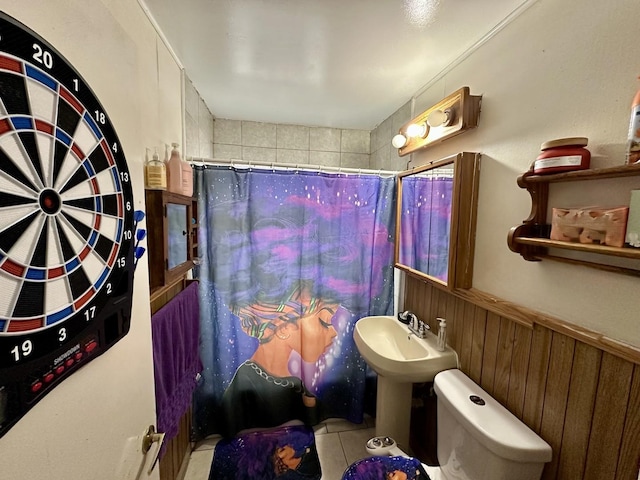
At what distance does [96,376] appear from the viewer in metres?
0.54

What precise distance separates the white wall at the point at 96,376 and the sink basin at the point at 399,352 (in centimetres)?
101

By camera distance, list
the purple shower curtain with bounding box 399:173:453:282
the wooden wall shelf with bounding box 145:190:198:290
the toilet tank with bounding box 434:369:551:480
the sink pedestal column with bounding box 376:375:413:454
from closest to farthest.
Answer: the toilet tank with bounding box 434:369:551:480 < the wooden wall shelf with bounding box 145:190:198:290 < the purple shower curtain with bounding box 399:173:453:282 < the sink pedestal column with bounding box 376:375:413:454

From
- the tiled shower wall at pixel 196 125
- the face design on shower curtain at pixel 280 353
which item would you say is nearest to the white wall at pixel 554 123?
the face design on shower curtain at pixel 280 353

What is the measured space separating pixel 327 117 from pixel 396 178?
2.81 ft

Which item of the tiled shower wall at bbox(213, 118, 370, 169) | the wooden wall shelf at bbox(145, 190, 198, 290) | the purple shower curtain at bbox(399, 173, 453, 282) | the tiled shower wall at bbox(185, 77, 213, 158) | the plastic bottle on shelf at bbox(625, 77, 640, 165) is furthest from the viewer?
the tiled shower wall at bbox(213, 118, 370, 169)

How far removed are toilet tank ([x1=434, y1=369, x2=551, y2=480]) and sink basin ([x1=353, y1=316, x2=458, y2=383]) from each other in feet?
0.32

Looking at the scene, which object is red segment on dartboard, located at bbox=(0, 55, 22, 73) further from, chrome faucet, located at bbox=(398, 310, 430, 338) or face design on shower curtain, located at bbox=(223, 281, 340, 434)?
chrome faucet, located at bbox=(398, 310, 430, 338)

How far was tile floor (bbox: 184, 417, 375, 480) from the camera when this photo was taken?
1651 mm

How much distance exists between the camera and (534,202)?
996 mm

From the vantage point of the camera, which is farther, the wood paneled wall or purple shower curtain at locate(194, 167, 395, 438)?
purple shower curtain at locate(194, 167, 395, 438)

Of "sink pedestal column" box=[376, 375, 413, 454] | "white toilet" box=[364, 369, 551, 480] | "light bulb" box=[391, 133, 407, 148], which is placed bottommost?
"sink pedestal column" box=[376, 375, 413, 454]

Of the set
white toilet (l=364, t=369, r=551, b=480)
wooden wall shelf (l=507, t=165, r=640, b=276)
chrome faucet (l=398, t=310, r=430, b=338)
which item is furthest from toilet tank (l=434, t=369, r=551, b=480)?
wooden wall shelf (l=507, t=165, r=640, b=276)

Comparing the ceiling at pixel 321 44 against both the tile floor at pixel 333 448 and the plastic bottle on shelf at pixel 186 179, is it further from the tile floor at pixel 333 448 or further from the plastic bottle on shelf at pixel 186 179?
the tile floor at pixel 333 448

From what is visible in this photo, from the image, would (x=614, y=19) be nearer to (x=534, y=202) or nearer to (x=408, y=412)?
(x=534, y=202)
